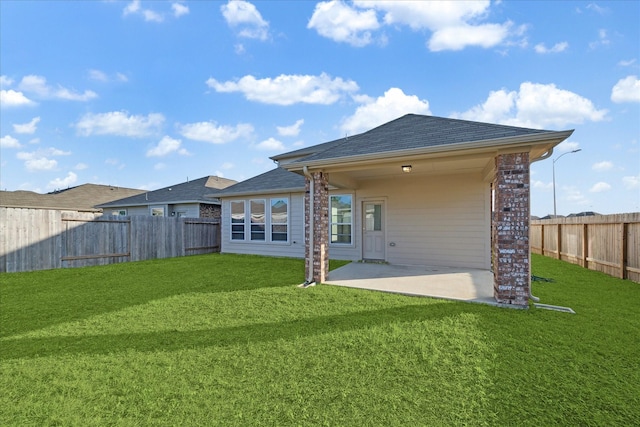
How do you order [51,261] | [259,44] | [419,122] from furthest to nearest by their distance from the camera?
[259,44]
[51,261]
[419,122]

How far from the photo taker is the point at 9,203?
21516 millimetres

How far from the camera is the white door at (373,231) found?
9578 millimetres

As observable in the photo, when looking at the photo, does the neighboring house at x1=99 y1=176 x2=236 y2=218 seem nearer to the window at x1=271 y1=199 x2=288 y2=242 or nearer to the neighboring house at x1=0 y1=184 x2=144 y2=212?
the neighboring house at x1=0 y1=184 x2=144 y2=212

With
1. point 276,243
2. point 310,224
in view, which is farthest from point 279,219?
point 310,224

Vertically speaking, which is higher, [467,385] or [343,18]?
[343,18]

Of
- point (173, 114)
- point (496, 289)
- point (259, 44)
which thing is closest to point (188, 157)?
point (173, 114)

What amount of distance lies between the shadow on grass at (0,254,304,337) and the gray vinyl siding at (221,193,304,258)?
4.52ft

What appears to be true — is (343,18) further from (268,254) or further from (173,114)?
(173,114)

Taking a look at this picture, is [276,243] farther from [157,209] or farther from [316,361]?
[157,209]

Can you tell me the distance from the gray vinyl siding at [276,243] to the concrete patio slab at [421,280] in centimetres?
323

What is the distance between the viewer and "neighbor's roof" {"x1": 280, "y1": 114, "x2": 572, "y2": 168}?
16.1 feet

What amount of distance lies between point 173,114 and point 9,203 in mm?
17422

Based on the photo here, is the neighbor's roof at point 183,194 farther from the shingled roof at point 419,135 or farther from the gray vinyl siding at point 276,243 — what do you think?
the shingled roof at point 419,135

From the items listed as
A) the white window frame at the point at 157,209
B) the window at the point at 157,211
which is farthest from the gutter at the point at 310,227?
the window at the point at 157,211
